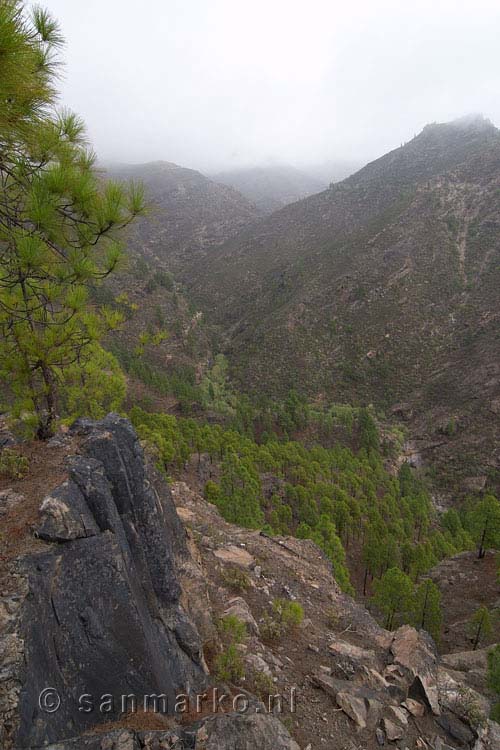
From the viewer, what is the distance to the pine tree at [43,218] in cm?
343

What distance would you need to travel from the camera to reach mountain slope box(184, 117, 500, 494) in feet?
163

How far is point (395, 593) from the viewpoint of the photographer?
18250 mm

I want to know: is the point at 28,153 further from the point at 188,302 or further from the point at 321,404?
the point at 188,302

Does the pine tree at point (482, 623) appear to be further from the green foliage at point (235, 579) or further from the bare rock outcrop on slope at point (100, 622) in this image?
the bare rock outcrop on slope at point (100, 622)

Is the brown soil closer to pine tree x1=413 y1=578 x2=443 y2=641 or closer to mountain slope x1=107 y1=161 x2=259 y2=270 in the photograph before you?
pine tree x1=413 y1=578 x2=443 y2=641

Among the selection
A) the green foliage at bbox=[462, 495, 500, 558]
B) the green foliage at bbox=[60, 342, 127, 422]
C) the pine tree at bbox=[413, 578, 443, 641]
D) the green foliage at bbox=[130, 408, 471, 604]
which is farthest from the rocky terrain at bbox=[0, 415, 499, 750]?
the green foliage at bbox=[462, 495, 500, 558]

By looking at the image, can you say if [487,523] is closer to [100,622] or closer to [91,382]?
[91,382]

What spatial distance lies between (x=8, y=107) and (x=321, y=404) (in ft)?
170

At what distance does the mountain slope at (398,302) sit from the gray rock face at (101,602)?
1674 inches

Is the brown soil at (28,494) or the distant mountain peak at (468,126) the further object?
the distant mountain peak at (468,126)

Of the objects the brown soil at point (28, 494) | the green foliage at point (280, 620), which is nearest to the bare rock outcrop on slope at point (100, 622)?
the brown soil at point (28, 494)

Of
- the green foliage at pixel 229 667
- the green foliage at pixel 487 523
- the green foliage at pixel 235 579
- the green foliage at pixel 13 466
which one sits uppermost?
the green foliage at pixel 13 466

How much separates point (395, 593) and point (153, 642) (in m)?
17.6

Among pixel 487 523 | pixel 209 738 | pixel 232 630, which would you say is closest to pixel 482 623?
pixel 487 523
